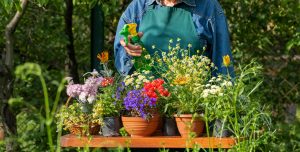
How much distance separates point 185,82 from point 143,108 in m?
0.21

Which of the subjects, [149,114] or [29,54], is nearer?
[149,114]

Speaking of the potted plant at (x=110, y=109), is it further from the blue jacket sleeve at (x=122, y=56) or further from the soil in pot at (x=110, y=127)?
the blue jacket sleeve at (x=122, y=56)

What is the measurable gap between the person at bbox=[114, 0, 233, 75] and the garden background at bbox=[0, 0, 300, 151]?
115 inches

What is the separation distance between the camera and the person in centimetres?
348

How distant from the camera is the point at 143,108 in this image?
9.96 feet

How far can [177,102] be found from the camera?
305cm

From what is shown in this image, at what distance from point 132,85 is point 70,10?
3636 mm

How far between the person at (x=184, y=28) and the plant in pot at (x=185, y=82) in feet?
0.44

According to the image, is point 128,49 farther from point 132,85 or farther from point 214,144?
point 214,144

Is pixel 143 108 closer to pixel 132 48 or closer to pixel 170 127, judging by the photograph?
pixel 170 127

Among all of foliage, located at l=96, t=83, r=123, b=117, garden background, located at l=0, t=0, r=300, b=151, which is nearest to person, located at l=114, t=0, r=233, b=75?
foliage, located at l=96, t=83, r=123, b=117

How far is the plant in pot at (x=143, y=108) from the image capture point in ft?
9.86

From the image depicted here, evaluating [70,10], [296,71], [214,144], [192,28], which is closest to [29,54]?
[70,10]

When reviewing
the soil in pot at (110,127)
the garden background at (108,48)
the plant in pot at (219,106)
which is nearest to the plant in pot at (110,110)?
the soil in pot at (110,127)
